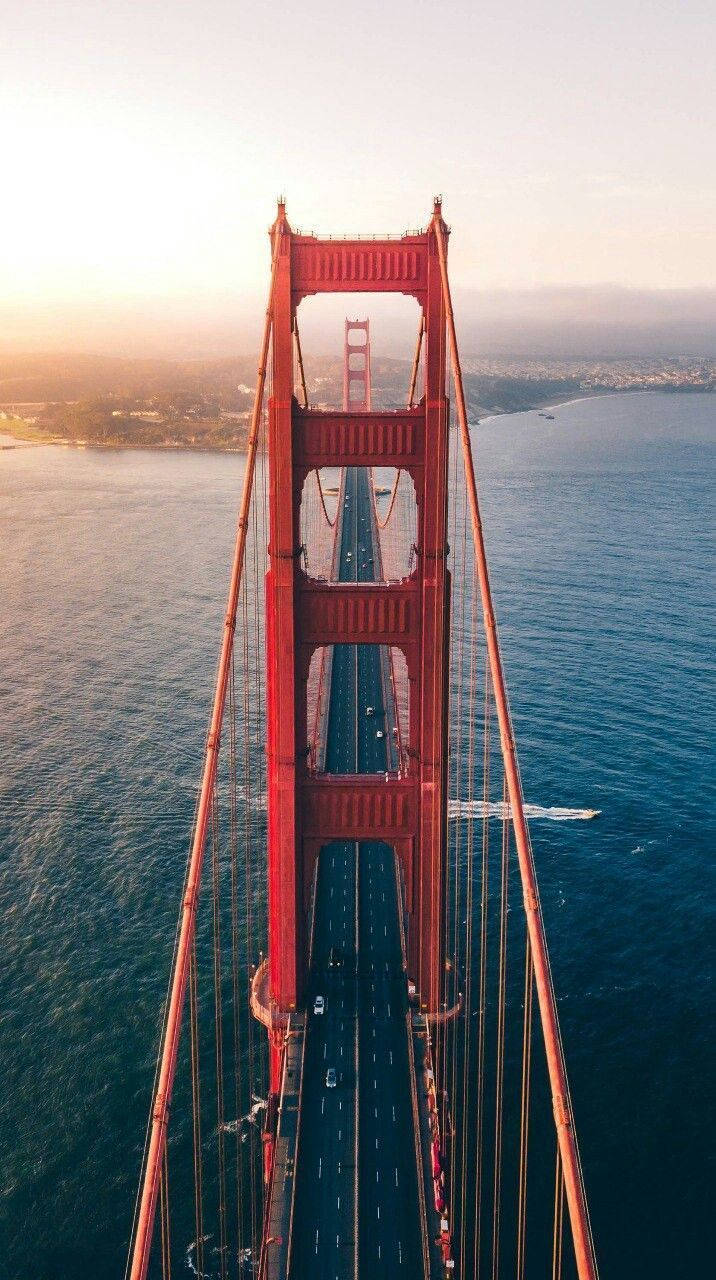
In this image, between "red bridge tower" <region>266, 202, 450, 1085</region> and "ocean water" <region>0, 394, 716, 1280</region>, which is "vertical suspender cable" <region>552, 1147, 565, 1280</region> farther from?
"red bridge tower" <region>266, 202, 450, 1085</region>

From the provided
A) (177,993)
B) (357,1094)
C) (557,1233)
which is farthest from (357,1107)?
(177,993)

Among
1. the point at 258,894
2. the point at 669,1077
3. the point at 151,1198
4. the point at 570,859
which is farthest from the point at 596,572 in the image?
the point at 151,1198

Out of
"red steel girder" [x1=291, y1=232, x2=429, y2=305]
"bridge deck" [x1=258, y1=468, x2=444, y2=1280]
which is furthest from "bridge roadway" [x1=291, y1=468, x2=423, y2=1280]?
"red steel girder" [x1=291, y1=232, x2=429, y2=305]

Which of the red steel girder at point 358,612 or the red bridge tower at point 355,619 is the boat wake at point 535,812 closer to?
the red bridge tower at point 355,619

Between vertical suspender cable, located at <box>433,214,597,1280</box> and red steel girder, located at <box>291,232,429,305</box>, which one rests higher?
red steel girder, located at <box>291,232,429,305</box>

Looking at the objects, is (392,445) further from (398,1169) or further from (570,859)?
(570,859)

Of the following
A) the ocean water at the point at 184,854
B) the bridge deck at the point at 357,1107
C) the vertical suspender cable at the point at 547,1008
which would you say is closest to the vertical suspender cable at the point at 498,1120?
the ocean water at the point at 184,854

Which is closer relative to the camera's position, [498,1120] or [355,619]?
[498,1120]

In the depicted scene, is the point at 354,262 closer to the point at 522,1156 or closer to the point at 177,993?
the point at 177,993
